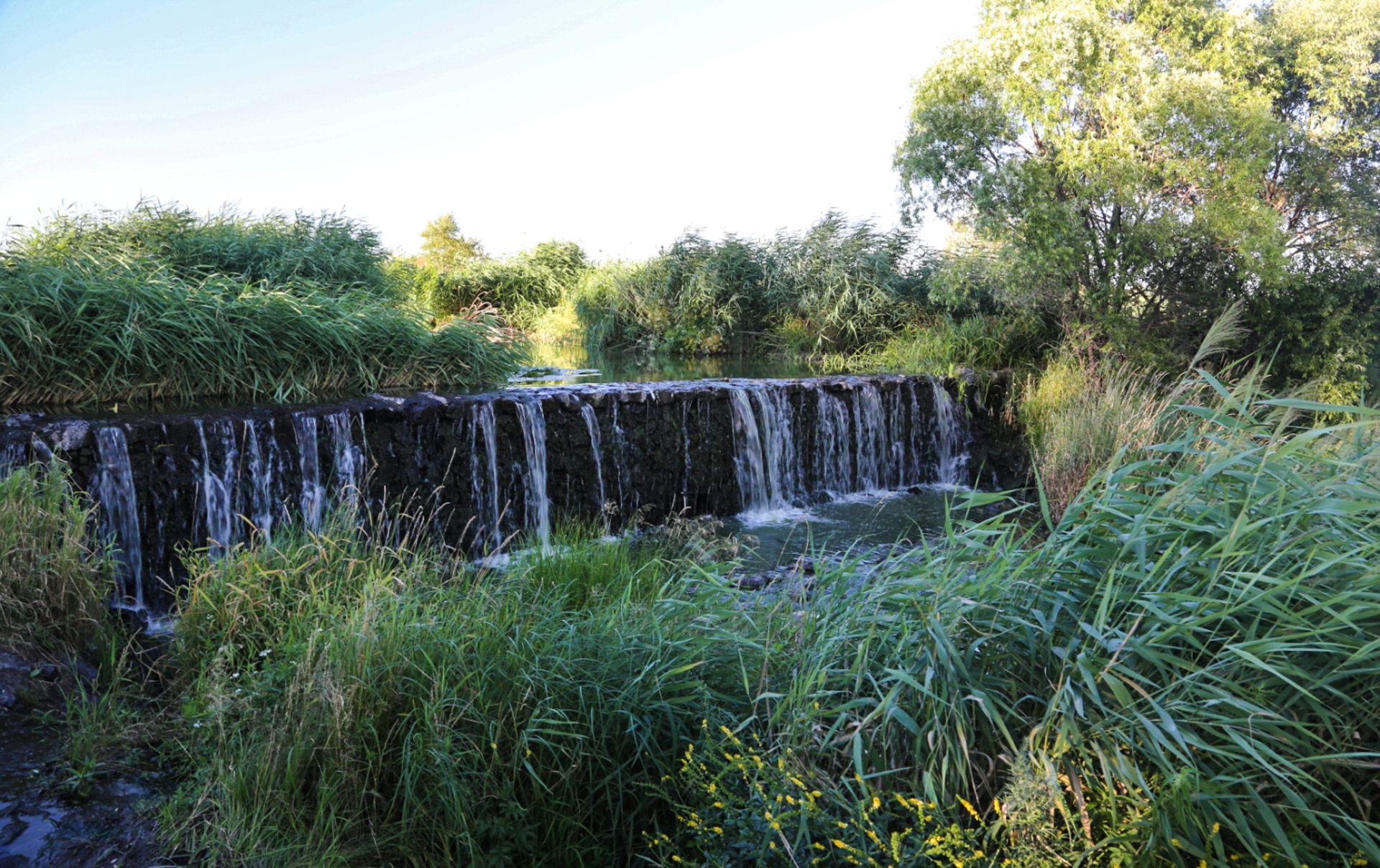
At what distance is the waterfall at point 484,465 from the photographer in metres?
7.11

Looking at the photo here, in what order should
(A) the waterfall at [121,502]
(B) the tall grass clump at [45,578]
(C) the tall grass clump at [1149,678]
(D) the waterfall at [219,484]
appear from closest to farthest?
(C) the tall grass clump at [1149,678], (B) the tall grass clump at [45,578], (A) the waterfall at [121,502], (D) the waterfall at [219,484]

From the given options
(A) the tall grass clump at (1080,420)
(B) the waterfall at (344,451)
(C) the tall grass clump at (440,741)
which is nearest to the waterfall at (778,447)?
(A) the tall grass clump at (1080,420)

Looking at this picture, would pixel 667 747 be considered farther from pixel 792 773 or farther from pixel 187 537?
pixel 187 537

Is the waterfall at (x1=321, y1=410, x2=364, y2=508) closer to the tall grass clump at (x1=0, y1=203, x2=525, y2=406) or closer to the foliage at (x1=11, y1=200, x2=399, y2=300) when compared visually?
the tall grass clump at (x1=0, y1=203, x2=525, y2=406)

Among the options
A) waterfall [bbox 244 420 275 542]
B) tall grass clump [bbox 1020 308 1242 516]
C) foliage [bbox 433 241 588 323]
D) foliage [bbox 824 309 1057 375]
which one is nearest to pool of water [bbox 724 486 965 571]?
tall grass clump [bbox 1020 308 1242 516]

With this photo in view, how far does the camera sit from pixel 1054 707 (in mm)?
2053

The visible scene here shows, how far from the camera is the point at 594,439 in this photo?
25.3 feet

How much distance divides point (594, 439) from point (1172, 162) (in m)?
7.79

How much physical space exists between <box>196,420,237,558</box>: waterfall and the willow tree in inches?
364

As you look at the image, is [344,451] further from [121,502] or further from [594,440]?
[594,440]

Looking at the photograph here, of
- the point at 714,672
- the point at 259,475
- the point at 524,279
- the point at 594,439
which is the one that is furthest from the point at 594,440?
the point at 524,279

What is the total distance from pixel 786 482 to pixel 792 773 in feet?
22.5

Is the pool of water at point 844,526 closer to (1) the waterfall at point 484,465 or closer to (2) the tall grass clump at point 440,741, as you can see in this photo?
(1) the waterfall at point 484,465

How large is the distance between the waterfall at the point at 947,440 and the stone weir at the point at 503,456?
2cm
